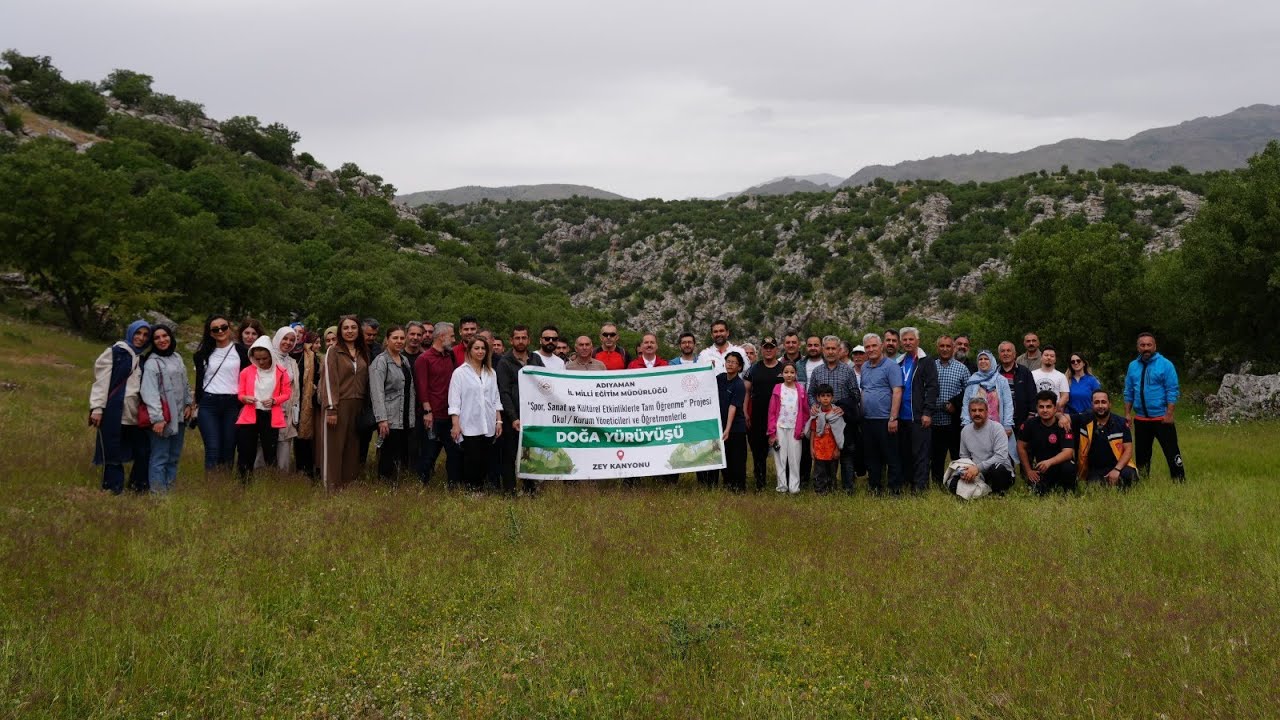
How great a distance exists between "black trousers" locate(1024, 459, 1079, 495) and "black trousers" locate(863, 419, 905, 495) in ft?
6.03

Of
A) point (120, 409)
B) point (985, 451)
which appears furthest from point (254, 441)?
point (985, 451)

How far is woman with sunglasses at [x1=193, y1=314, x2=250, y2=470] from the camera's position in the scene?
10367mm

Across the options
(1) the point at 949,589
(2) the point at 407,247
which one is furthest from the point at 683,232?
(1) the point at 949,589

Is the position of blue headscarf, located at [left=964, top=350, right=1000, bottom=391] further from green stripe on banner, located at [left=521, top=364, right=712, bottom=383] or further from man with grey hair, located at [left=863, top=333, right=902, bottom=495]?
green stripe on banner, located at [left=521, top=364, right=712, bottom=383]

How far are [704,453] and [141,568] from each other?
7.05 meters

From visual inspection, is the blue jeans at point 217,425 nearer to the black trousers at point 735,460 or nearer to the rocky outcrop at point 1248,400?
the black trousers at point 735,460

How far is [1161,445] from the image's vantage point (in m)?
11.8

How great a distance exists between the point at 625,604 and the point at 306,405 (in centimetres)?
613

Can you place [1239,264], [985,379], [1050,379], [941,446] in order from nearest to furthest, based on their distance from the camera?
1. [985,379]
2. [941,446]
3. [1050,379]
4. [1239,264]

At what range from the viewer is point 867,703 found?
16.8ft

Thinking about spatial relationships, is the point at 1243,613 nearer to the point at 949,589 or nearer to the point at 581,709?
the point at 949,589

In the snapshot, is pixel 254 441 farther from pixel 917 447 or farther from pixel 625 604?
pixel 917 447

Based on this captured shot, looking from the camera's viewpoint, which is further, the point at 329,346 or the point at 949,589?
the point at 329,346

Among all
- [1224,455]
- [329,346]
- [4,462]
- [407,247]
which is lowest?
[1224,455]
